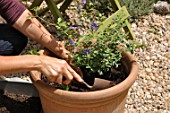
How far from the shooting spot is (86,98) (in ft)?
6.08

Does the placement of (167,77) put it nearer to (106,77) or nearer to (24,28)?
(106,77)

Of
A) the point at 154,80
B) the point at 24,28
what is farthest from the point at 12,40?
the point at 154,80

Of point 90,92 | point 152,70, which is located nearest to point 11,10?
point 90,92

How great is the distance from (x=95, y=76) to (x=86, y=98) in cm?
29

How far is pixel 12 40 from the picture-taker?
2.25m

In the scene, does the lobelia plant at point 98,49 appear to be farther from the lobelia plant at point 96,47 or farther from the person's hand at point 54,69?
the person's hand at point 54,69

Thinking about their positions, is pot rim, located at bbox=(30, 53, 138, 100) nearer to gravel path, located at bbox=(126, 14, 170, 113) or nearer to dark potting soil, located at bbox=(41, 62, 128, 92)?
dark potting soil, located at bbox=(41, 62, 128, 92)

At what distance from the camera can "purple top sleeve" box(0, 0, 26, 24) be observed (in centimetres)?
201

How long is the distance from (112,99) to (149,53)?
1.23 m

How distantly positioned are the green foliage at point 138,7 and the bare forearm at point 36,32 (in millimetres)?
1557

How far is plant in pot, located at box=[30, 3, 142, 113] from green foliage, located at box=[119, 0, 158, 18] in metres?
1.37

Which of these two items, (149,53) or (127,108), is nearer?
Answer: (127,108)

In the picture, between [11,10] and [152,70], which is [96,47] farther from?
[152,70]

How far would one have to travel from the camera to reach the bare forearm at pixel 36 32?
2062 millimetres
